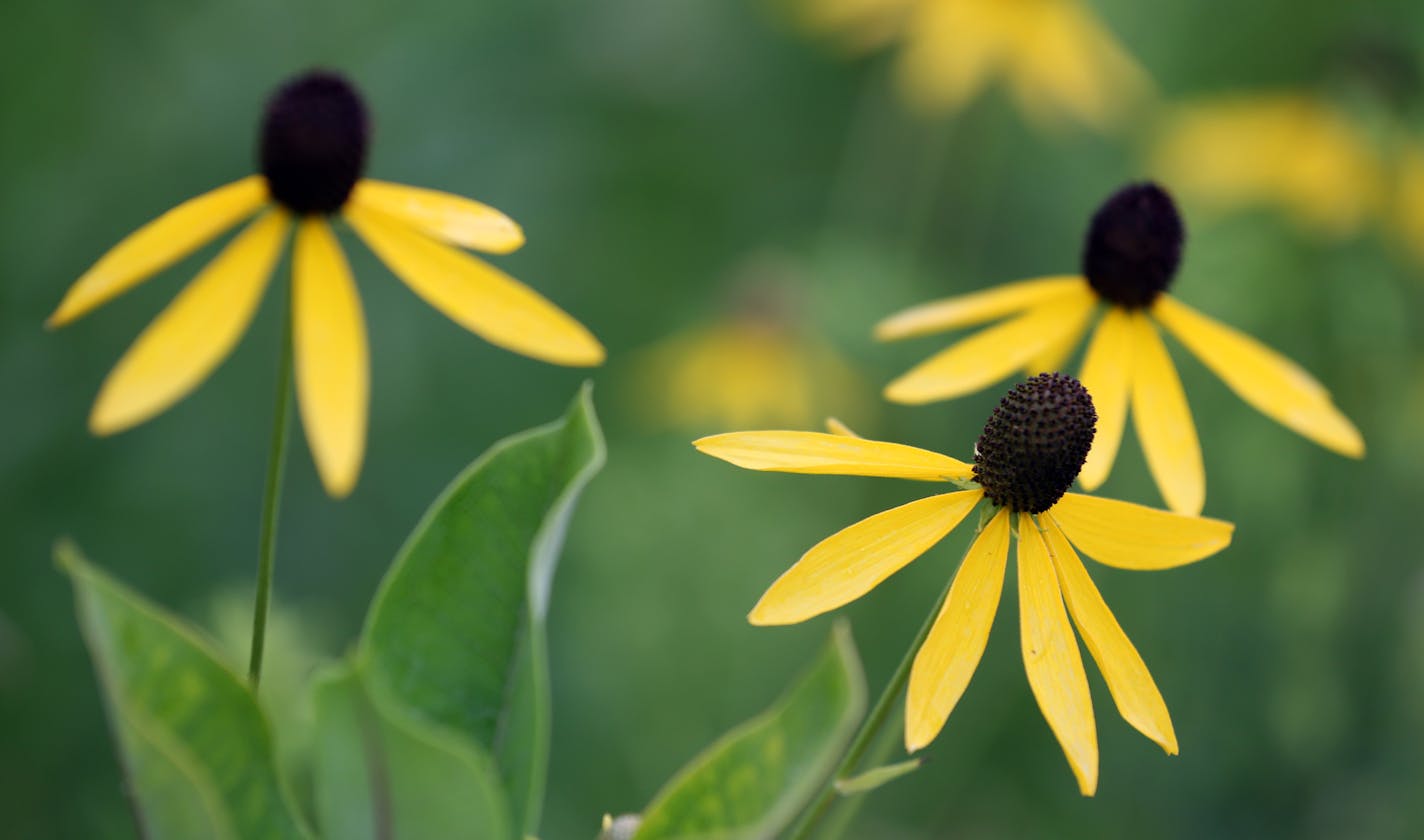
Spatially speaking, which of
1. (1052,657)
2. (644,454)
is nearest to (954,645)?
(1052,657)

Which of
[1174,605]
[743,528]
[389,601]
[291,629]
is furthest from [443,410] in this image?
[389,601]

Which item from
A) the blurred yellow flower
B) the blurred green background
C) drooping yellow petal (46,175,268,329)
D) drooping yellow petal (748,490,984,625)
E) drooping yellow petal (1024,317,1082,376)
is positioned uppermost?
the blurred yellow flower

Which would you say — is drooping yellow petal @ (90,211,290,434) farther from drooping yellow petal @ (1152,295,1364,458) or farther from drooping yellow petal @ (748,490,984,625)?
drooping yellow petal @ (1152,295,1364,458)

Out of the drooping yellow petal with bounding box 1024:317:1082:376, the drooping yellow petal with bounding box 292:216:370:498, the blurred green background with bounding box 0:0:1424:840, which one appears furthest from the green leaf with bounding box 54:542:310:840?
the blurred green background with bounding box 0:0:1424:840

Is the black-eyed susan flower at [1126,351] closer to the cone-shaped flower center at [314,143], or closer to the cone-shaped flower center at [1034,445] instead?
the cone-shaped flower center at [1034,445]

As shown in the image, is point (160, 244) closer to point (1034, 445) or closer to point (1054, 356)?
point (1034, 445)

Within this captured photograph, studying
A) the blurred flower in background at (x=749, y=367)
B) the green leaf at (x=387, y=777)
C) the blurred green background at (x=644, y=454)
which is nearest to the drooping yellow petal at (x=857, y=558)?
the green leaf at (x=387, y=777)
